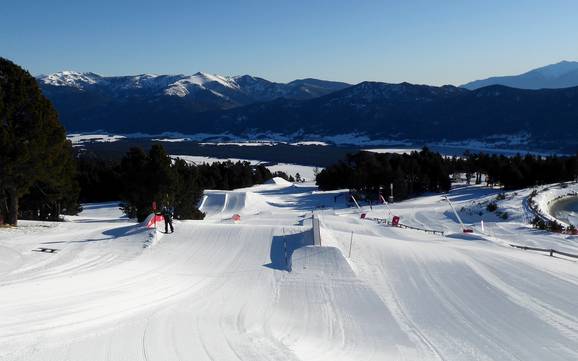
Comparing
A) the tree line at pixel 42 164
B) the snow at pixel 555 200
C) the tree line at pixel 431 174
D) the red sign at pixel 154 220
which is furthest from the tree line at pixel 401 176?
the red sign at pixel 154 220

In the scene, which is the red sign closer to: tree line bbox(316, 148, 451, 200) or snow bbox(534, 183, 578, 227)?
snow bbox(534, 183, 578, 227)

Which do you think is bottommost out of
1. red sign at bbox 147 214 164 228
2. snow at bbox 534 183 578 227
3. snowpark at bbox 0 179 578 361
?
snow at bbox 534 183 578 227

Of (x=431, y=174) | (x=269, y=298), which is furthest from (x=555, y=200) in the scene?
(x=269, y=298)

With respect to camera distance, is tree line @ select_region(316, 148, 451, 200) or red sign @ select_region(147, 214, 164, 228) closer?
red sign @ select_region(147, 214, 164, 228)

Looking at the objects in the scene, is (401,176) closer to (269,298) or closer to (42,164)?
(42,164)

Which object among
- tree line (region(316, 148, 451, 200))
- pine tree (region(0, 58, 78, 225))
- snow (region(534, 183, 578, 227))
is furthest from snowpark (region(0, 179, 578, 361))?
tree line (region(316, 148, 451, 200))

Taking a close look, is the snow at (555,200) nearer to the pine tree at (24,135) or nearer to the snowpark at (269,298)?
the snowpark at (269,298)

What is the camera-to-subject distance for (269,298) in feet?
49.0

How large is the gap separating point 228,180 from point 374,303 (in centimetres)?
10174

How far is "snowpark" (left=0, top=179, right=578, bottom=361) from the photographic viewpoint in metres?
10.3

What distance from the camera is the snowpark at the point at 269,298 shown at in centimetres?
1030

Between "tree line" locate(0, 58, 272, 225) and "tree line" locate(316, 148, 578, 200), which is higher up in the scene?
"tree line" locate(0, 58, 272, 225)

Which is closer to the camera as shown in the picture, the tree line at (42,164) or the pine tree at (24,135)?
the pine tree at (24,135)

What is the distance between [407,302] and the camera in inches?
586
